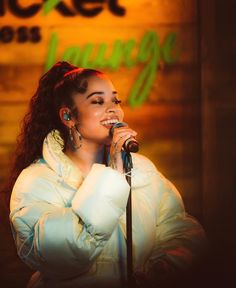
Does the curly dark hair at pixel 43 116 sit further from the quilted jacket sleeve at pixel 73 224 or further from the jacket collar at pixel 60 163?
the quilted jacket sleeve at pixel 73 224

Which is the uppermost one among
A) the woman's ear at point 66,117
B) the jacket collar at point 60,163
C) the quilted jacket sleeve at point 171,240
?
the woman's ear at point 66,117

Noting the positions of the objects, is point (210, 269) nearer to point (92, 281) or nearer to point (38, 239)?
point (92, 281)

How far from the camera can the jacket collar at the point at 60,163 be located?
285cm

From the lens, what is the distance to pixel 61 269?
2.61m

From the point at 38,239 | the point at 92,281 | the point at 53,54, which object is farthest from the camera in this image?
the point at 53,54

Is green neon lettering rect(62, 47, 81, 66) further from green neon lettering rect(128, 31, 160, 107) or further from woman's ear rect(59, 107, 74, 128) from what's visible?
woman's ear rect(59, 107, 74, 128)

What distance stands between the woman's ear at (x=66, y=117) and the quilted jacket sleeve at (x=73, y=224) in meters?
0.43

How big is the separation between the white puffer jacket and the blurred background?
1.58 metres

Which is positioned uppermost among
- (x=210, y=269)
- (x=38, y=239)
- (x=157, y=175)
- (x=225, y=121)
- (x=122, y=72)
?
(x=122, y=72)

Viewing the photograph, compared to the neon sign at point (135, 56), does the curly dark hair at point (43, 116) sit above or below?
below

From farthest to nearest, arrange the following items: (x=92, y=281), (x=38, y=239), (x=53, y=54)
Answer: (x=53, y=54) < (x=92, y=281) < (x=38, y=239)

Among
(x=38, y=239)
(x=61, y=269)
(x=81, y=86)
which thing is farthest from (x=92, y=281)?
(x=81, y=86)

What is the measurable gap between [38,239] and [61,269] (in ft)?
0.69

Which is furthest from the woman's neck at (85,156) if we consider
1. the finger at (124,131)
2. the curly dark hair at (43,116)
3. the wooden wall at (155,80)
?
the wooden wall at (155,80)
